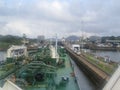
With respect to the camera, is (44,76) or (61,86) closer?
(61,86)

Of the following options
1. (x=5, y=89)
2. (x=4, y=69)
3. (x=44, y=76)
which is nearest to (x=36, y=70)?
(x=44, y=76)

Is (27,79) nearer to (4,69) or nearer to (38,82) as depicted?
(38,82)

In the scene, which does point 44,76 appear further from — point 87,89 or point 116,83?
point 116,83

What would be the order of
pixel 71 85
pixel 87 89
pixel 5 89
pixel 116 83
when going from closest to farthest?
pixel 116 83, pixel 5 89, pixel 71 85, pixel 87 89

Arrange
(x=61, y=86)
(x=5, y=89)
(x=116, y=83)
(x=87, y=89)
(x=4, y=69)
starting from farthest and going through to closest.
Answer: (x=87, y=89)
(x=4, y=69)
(x=61, y=86)
(x=5, y=89)
(x=116, y=83)

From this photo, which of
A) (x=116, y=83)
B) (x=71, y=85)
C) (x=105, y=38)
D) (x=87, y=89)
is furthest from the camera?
(x=105, y=38)

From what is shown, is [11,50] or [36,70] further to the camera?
[11,50]

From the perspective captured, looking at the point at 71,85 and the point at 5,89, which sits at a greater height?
the point at 5,89

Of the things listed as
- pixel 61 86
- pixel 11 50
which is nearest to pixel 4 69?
pixel 11 50

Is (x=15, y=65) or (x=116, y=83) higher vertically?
(x=116, y=83)
